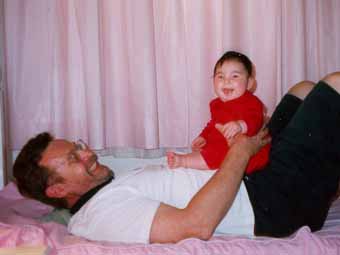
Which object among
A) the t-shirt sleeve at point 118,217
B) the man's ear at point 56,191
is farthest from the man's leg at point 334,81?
the man's ear at point 56,191

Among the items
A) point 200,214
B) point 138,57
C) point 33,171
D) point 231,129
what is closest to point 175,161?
point 231,129

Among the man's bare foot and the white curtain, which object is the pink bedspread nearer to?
the man's bare foot

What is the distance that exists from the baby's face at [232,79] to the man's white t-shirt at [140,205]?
0.30 m

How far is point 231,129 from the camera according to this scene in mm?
1388

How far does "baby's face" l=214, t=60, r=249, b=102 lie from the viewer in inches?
57.8

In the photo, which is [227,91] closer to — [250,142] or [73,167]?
[250,142]

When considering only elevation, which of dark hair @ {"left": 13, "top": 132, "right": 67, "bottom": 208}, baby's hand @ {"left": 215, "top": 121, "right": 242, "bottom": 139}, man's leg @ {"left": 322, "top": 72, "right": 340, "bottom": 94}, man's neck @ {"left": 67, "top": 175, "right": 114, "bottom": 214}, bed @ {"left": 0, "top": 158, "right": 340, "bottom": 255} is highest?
man's leg @ {"left": 322, "top": 72, "right": 340, "bottom": 94}

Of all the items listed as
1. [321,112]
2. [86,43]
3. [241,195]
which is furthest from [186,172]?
[86,43]

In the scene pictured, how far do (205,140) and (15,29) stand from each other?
1.13 m

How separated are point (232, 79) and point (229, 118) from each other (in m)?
0.13

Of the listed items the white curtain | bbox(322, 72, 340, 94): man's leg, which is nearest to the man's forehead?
the white curtain

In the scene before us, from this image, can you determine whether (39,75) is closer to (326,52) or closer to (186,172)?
(186,172)

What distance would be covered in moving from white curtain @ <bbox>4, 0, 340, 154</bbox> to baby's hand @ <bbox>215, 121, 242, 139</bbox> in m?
0.73

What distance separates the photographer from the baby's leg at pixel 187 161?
4.46ft
